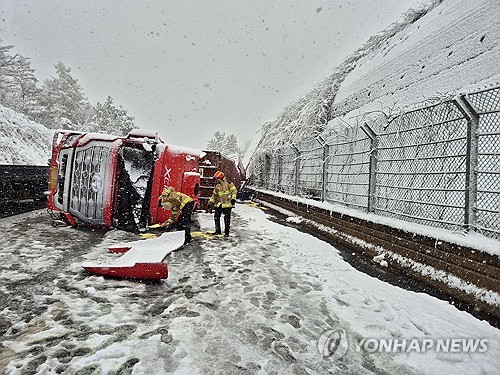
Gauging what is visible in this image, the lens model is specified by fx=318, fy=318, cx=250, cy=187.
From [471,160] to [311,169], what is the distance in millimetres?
6666

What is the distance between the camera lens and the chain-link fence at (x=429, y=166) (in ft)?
13.3

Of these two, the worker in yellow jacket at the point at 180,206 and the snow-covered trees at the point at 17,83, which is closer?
the worker in yellow jacket at the point at 180,206

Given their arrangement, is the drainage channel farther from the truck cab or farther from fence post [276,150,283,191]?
fence post [276,150,283,191]

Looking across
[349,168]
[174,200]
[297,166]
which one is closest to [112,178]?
[174,200]

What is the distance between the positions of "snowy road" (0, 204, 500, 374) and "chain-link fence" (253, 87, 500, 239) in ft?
4.77

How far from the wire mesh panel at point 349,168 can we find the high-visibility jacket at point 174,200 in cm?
385

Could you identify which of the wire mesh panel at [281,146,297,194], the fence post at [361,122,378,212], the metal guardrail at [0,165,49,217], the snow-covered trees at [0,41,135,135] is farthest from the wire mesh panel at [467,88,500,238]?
the snow-covered trees at [0,41,135,135]

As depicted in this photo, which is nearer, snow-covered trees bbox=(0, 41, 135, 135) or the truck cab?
the truck cab

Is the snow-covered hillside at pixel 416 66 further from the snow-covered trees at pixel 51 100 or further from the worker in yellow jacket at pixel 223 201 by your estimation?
the snow-covered trees at pixel 51 100

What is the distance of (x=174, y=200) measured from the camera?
7.10 meters

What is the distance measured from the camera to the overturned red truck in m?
7.34

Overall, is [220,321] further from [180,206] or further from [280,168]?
[280,168]

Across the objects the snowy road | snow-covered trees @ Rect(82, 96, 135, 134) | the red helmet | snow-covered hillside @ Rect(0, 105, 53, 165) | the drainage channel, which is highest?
snow-covered trees @ Rect(82, 96, 135, 134)

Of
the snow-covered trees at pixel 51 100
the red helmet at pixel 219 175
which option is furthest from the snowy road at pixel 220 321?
the snow-covered trees at pixel 51 100
